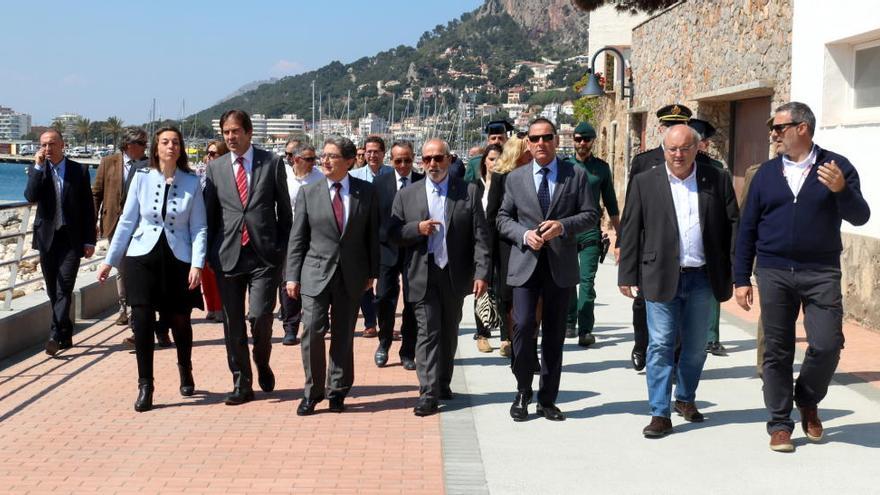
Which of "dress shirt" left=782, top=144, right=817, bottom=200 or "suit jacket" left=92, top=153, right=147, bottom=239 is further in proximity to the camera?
"suit jacket" left=92, top=153, right=147, bottom=239

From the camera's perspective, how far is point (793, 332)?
250 inches

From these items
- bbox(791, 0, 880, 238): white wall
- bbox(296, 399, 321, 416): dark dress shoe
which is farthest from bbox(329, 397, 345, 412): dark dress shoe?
bbox(791, 0, 880, 238): white wall

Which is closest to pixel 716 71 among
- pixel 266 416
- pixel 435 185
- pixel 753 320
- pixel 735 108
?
pixel 735 108

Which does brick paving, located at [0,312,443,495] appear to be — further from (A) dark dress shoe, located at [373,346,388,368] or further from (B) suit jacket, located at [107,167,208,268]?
(B) suit jacket, located at [107,167,208,268]

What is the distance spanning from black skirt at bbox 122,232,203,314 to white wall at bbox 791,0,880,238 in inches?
272

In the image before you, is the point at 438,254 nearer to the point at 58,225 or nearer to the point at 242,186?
the point at 242,186

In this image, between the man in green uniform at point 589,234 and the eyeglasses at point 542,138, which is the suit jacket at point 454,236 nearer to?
the eyeglasses at point 542,138

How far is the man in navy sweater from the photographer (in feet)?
20.3

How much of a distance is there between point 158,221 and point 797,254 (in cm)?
421

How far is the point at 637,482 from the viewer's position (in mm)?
5629

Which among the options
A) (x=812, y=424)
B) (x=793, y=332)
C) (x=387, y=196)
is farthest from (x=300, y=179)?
(x=812, y=424)

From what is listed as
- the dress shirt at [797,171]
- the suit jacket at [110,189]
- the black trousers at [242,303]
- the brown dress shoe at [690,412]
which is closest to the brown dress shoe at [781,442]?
the brown dress shoe at [690,412]

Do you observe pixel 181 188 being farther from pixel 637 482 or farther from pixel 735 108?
pixel 735 108

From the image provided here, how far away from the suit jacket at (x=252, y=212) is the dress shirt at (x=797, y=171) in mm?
3421
